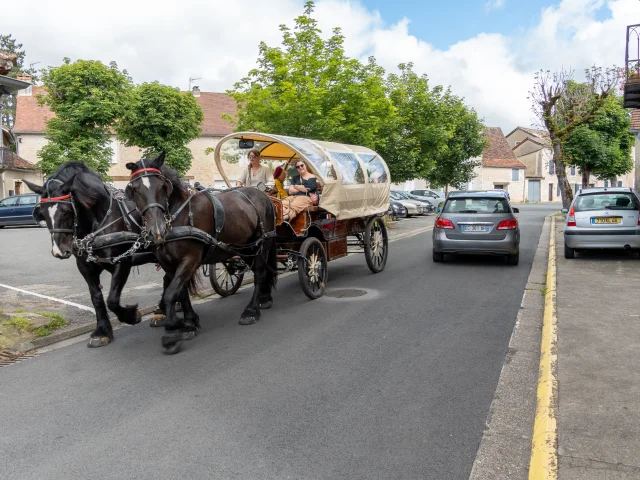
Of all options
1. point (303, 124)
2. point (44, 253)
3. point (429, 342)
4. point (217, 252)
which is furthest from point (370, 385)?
point (44, 253)

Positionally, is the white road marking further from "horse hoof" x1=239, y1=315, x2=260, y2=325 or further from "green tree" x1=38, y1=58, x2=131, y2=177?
"green tree" x1=38, y1=58, x2=131, y2=177

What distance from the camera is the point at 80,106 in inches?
1104

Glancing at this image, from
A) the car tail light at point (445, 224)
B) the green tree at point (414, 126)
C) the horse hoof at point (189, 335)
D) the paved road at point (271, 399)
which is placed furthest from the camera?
the green tree at point (414, 126)

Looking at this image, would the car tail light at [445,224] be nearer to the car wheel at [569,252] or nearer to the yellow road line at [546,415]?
the car wheel at [569,252]

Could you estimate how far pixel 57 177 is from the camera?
19.3ft

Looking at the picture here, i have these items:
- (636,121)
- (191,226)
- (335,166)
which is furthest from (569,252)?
(636,121)

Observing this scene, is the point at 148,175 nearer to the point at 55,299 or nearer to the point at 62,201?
the point at 62,201

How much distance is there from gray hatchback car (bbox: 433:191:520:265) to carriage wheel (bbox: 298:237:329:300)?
424 cm

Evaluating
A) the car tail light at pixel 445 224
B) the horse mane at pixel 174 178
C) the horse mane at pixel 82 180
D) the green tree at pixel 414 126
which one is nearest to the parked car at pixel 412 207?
the green tree at pixel 414 126

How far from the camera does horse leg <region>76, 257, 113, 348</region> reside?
252 inches

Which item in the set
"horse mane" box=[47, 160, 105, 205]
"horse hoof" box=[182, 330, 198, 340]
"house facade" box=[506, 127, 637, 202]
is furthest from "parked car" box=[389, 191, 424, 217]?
"house facade" box=[506, 127, 637, 202]

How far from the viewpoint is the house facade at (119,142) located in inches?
1585

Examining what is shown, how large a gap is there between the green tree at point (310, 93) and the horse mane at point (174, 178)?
906 cm

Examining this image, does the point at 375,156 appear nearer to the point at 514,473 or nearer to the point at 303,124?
the point at 303,124
